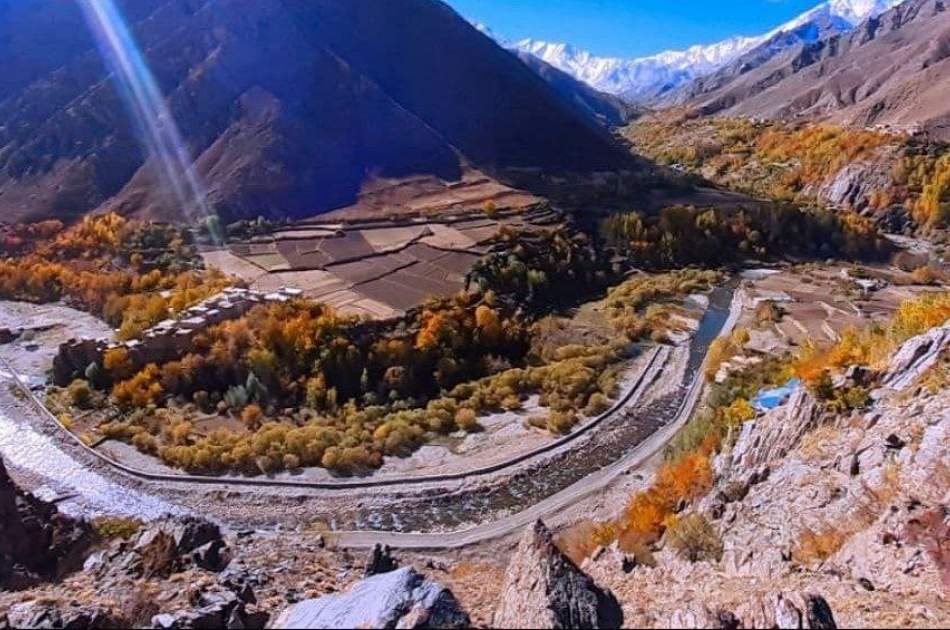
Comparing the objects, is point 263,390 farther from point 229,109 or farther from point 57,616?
point 229,109

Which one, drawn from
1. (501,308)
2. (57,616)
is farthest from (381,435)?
(57,616)

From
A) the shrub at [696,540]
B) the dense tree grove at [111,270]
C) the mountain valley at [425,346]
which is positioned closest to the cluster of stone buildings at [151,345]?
the mountain valley at [425,346]

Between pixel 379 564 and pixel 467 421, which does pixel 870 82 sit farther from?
pixel 379 564

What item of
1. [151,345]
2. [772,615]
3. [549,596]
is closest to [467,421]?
[151,345]

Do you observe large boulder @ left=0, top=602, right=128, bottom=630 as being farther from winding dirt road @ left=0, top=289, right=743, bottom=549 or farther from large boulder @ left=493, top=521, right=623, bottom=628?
winding dirt road @ left=0, top=289, right=743, bottom=549

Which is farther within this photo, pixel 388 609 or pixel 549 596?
pixel 549 596

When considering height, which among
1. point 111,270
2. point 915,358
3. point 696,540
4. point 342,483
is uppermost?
point 915,358

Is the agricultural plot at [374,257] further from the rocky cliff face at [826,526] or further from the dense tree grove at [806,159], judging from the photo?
the dense tree grove at [806,159]
